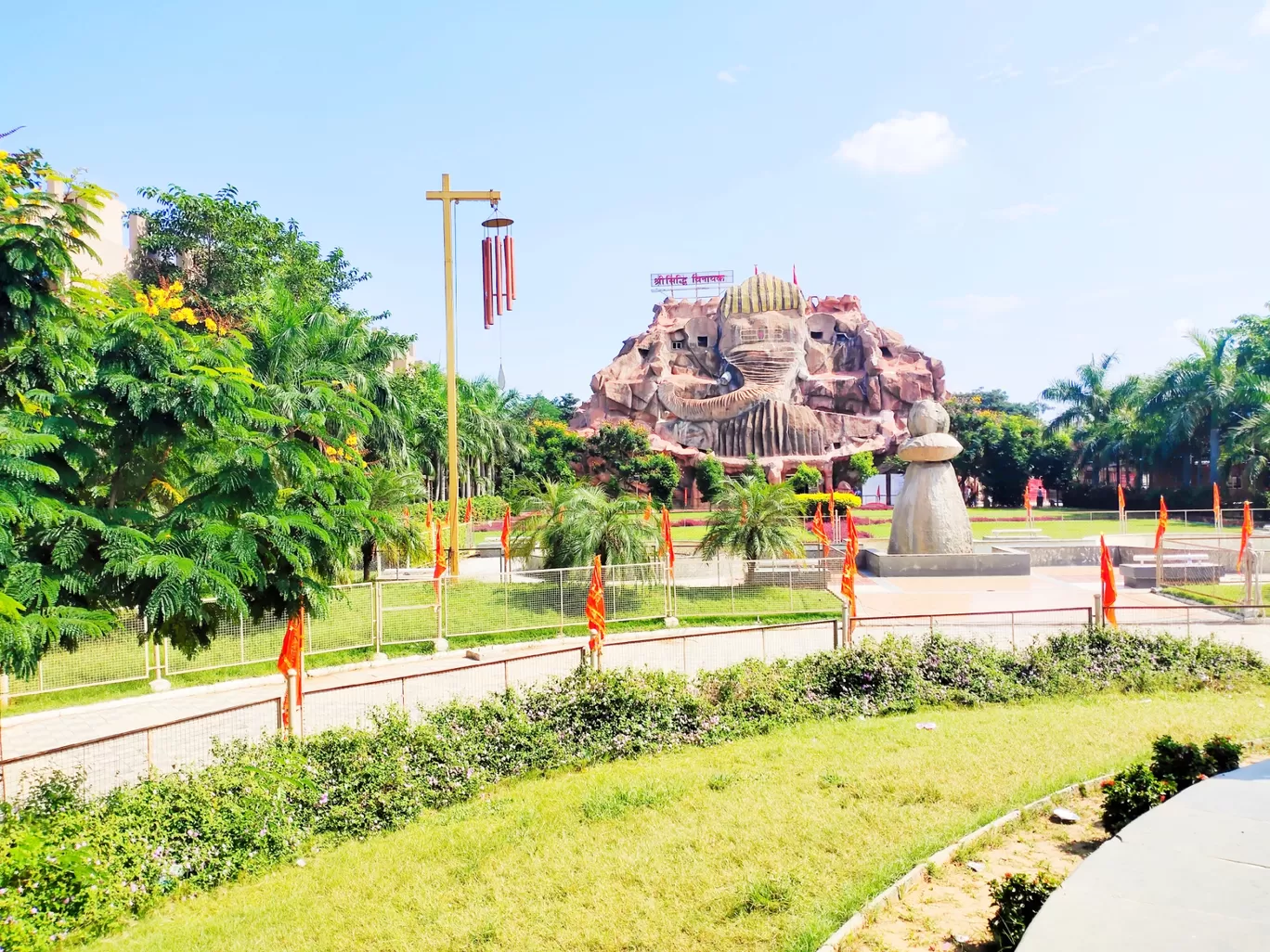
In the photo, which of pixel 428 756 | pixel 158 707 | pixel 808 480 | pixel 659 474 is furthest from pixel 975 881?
pixel 659 474

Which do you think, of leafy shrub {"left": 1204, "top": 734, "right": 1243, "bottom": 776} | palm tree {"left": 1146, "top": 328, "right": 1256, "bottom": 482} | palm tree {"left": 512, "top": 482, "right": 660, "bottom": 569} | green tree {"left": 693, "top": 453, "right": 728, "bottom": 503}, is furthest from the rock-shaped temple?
leafy shrub {"left": 1204, "top": 734, "right": 1243, "bottom": 776}

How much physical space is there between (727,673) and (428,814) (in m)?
4.29

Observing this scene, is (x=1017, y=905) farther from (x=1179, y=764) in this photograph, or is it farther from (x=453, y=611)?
(x=453, y=611)

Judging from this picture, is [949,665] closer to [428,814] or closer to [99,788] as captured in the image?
[428,814]

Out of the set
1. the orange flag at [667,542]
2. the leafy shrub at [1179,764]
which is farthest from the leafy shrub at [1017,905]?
the orange flag at [667,542]

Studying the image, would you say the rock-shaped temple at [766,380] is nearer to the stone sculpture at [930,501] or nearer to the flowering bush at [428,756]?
the stone sculpture at [930,501]

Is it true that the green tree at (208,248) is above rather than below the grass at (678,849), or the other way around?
above

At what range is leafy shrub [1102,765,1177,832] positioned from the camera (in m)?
6.57

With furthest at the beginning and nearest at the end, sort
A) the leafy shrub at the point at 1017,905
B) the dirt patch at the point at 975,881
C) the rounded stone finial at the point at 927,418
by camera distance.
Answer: the rounded stone finial at the point at 927,418, the dirt patch at the point at 975,881, the leafy shrub at the point at 1017,905

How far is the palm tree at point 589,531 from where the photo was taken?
19.4m

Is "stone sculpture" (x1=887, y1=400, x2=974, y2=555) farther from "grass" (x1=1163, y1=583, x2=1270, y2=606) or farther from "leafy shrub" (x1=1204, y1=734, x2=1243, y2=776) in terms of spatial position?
"leafy shrub" (x1=1204, y1=734, x2=1243, y2=776)

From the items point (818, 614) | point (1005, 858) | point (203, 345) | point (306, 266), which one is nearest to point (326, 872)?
point (203, 345)

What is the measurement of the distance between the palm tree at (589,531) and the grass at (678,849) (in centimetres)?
970

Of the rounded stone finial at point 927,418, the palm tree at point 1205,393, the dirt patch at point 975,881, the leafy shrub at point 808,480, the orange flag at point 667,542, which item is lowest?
the dirt patch at point 975,881
